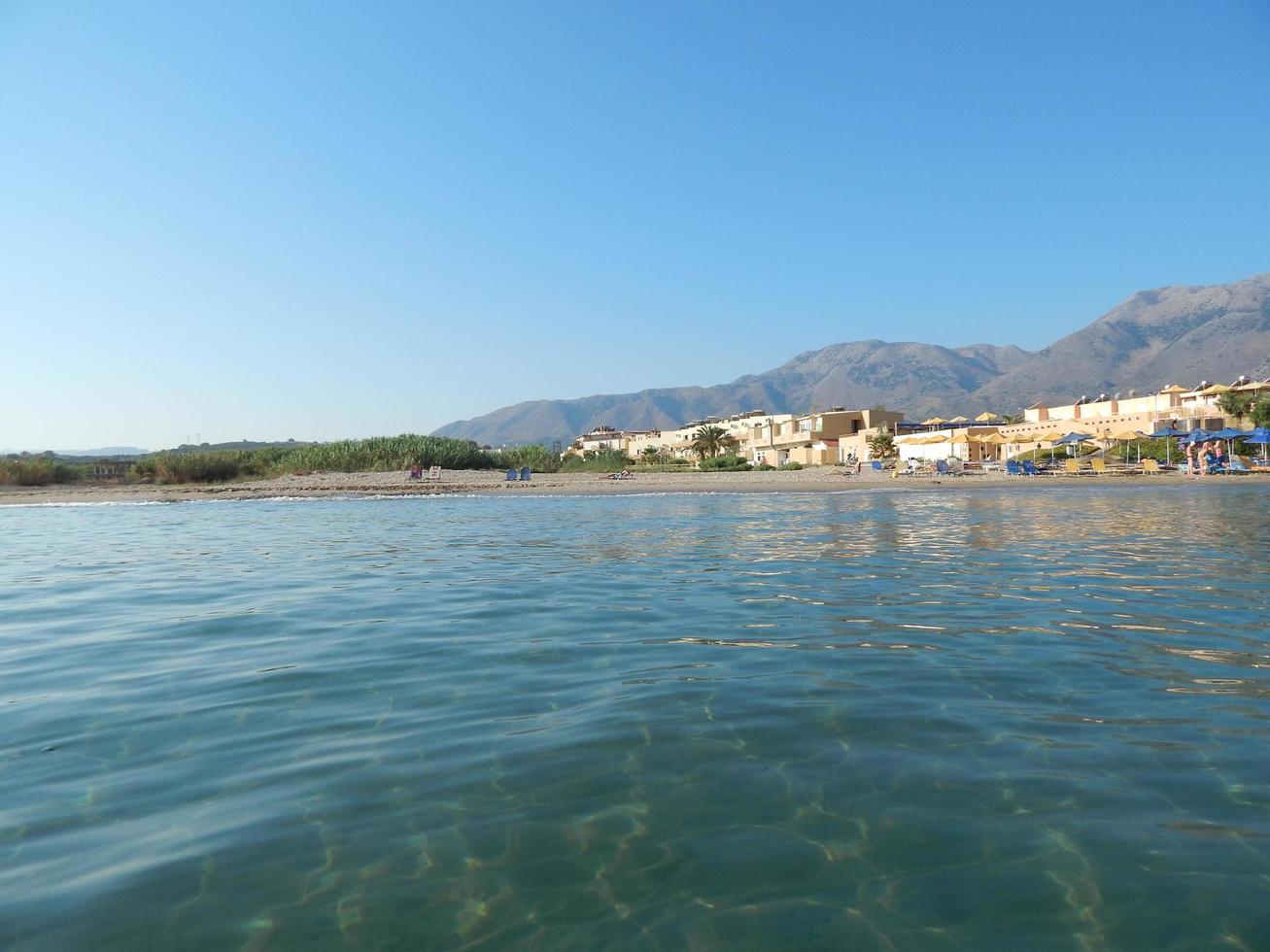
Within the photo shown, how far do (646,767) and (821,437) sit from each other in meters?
69.2

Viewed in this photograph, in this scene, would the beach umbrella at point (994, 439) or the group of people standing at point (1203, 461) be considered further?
the beach umbrella at point (994, 439)

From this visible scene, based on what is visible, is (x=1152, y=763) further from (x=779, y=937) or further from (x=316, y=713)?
(x=316, y=713)

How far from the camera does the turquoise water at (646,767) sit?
111 inches

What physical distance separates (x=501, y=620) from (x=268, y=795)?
406 centimetres

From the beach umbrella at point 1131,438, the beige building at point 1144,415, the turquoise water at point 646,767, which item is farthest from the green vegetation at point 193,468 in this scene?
the beach umbrella at point 1131,438

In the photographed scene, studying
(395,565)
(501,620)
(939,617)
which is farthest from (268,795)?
(395,565)

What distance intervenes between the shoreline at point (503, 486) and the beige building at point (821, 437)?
1881 centimetres

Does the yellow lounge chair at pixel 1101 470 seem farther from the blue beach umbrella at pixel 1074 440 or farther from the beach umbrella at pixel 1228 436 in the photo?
the blue beach umbrella at pixel 1074 440

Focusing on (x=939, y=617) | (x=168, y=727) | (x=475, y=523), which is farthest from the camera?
(x=475, y=523)

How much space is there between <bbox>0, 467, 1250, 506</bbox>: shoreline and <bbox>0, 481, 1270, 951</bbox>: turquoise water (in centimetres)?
2582

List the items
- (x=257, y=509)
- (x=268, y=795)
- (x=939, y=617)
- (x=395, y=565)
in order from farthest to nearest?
(x=257, y=509), (x=395, y=565), (x=939, y=617), (x=268, y=795)

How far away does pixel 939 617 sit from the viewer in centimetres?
749

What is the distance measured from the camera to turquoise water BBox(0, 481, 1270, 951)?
283 centimetres

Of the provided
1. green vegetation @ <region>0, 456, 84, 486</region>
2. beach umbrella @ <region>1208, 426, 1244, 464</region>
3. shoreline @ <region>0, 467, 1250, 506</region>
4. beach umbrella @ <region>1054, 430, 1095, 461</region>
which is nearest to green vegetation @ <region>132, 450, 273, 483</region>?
shoreline @ <region>0, 467, 1250, 506</region>
